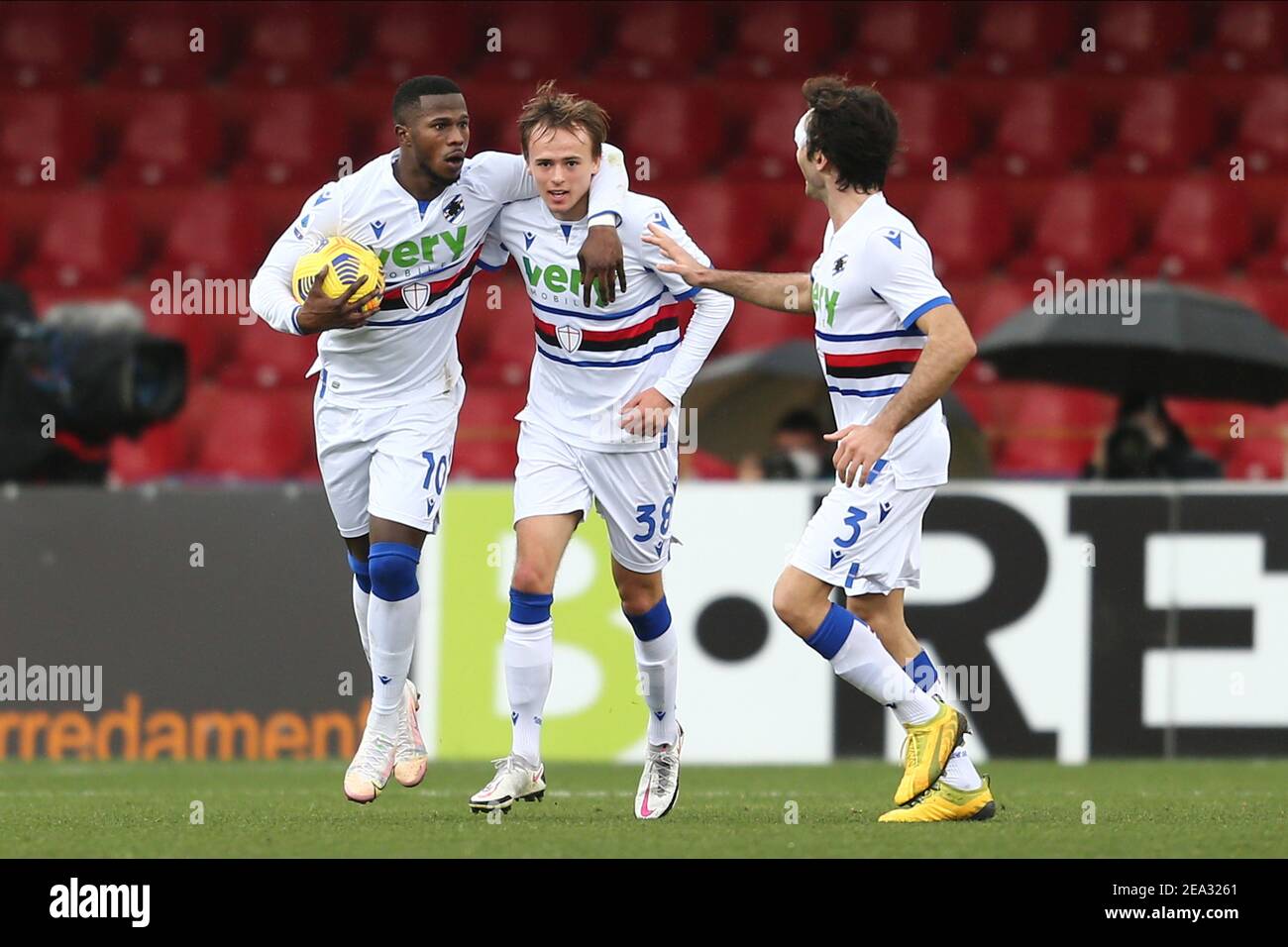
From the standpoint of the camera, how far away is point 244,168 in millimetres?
12523

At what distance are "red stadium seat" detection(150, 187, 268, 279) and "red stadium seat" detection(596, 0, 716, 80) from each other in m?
2.19

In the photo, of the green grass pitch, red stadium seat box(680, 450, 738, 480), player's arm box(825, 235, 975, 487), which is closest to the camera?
the green grass pitch

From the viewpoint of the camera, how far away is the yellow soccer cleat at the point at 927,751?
5.61 metres

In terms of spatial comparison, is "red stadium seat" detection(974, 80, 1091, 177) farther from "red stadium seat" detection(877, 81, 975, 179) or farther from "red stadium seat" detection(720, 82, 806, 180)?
"red stadium seat" detection(720, 82, 806, 180)

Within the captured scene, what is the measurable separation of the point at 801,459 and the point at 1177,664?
1841mm

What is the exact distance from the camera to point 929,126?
12.4 m

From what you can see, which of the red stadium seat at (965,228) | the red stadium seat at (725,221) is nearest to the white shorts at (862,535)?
the red stadium seat at (725,221)

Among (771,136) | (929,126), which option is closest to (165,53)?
(771,136)

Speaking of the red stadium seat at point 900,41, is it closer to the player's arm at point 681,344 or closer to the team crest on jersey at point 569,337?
the player's arm at point 681,344

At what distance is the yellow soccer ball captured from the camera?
5809 mm

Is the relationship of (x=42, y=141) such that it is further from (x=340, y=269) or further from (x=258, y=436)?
→ (x=340, y=269)

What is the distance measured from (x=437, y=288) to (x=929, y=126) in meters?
6.69

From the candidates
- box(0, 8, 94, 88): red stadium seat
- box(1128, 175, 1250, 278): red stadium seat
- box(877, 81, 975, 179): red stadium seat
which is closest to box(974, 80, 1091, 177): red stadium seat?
box(877, 81, 975, 179): red stadium seat

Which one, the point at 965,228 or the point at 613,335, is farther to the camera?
the point at 965,228
